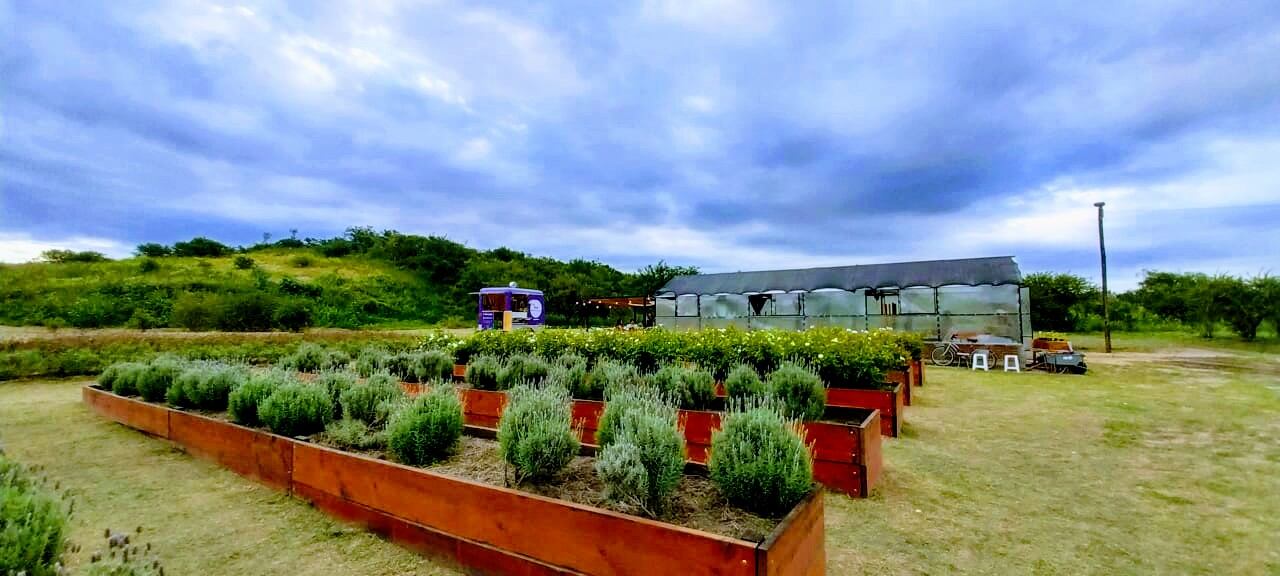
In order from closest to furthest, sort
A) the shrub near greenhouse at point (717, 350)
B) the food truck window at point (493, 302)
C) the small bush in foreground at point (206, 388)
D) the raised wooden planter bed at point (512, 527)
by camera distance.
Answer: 1. the raised wooden planter bed at point (512, 527)
2. the small bush in foreground at point (206, 388)
3. the shrub near greenhouse at point (717, 350)
4. the food truck window at point (493, 302)

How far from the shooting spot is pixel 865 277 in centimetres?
1501

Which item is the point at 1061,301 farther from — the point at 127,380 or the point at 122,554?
the point at 127,380

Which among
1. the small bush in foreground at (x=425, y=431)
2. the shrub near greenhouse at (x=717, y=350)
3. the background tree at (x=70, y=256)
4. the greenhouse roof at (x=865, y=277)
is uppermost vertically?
the background tree at (x=70, y=256)

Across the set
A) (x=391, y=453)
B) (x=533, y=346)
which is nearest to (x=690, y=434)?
(x=391, y=453)

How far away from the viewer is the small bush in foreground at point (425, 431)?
3064 millimetres

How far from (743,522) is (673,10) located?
611 centimetres

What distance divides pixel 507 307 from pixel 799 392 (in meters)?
18.6

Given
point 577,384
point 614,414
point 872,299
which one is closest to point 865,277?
point 872,299

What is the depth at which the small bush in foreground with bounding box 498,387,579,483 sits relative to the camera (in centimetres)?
256

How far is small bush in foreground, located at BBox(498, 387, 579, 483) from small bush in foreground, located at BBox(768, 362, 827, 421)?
6.40 ft

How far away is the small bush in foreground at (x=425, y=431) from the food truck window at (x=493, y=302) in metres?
19.2

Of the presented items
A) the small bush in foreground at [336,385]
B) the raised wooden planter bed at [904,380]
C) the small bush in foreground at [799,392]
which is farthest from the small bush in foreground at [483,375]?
the raised wooden planter bed at [904,380]

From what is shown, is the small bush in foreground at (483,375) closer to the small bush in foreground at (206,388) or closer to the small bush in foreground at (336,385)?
the small bush in foreground at (336,385)

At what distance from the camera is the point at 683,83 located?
9.30 m
